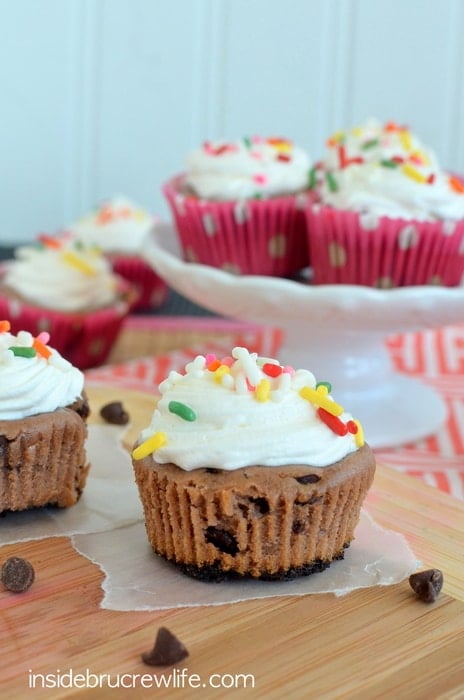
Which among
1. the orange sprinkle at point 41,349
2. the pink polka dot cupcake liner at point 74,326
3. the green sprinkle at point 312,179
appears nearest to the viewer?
the orange sprinkle at point 41,349

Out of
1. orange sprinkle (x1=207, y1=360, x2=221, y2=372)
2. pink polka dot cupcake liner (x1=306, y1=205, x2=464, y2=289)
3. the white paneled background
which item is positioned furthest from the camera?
the white paneled background

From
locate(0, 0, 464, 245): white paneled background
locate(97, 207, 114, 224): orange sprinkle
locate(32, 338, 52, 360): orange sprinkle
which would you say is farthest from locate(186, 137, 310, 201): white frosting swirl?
locate(0, 0, 464, 245): white paneled background

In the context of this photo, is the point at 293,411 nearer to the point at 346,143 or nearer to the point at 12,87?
the point at 346,143

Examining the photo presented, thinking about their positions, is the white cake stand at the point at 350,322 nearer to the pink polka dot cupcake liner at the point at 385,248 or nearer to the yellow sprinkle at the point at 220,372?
the pink polka dot cupcake liner at the point at 385,248

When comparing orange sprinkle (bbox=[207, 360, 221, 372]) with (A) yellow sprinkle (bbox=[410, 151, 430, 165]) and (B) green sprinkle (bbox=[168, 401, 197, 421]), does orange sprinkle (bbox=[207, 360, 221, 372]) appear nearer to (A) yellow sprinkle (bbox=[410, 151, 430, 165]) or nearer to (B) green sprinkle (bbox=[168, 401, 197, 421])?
(B) green sprinkle (bbox=[168, 401, 197, 421])

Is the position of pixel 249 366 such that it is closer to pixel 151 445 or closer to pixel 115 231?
pixel 151 445

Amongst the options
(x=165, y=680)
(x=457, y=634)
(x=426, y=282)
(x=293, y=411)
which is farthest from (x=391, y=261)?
(x=165, y=680)

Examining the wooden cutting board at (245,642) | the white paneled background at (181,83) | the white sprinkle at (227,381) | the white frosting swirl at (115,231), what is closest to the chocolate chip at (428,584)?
the wooden cutting board at (245,642)

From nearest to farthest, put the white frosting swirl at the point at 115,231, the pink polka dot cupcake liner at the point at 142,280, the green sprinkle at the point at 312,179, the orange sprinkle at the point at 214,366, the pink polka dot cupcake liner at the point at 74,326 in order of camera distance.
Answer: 1. the orange sprinkle at the point at 214,366
2. the green sprinkle at the point at 312,179
3. the pink polka dot cupcake liner at the point at 74,326
4. the pink polka dot cupcake liner at the point at 142,280
5. the white frosting swirl at the point at 115,231
